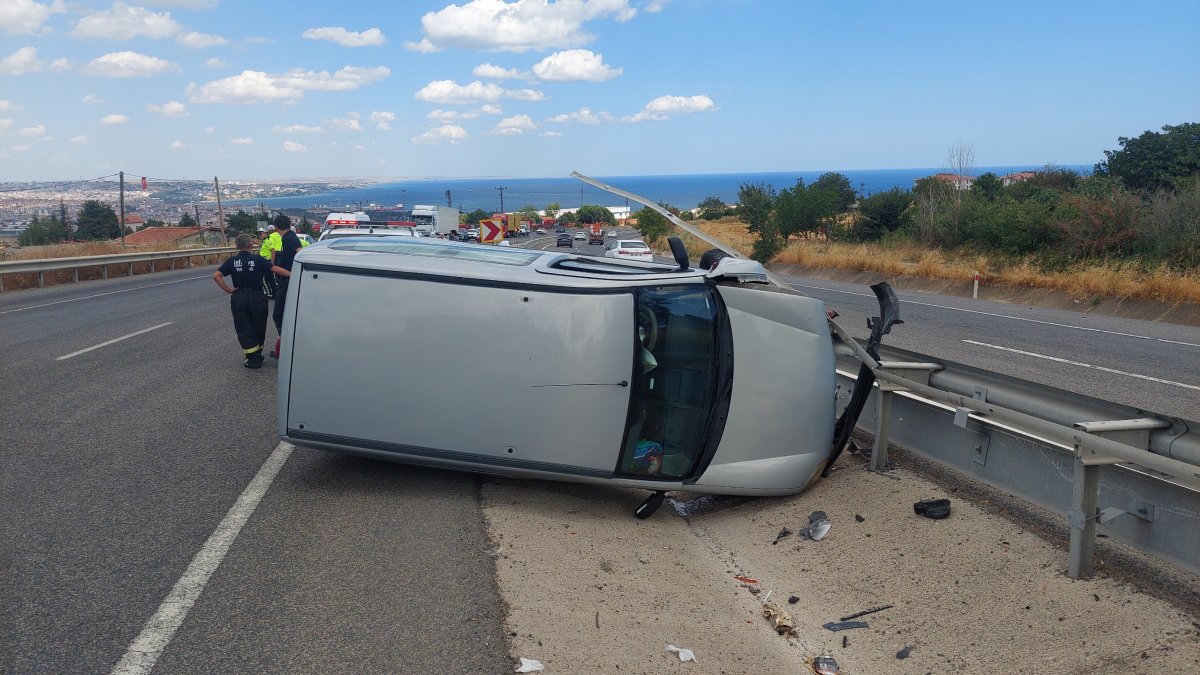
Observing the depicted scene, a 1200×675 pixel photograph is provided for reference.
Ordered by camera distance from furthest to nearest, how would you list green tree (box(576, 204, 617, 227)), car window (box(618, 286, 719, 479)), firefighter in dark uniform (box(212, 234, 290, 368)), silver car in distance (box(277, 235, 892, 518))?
green tree (box(576, 204, 617, 227)) → firefighter in dark uniform (box(212, 234, 290, 368)) → car window (box(618, 286, 719, 479)) → silver car in distance (box(277, 235, 892, 518))

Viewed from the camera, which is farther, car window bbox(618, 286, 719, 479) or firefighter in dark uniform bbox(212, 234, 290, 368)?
firefighter in dark uniform bbox(212, 234, 290, 368)

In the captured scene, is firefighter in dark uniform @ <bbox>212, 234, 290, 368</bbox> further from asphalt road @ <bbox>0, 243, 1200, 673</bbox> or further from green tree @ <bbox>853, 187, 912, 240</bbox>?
green tree @ <bbox>853, 187, 912, 240</bbox>

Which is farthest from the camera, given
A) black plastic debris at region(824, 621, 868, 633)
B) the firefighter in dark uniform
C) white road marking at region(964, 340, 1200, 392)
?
the firefighter in dark uniform

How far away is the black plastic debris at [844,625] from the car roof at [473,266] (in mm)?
2395

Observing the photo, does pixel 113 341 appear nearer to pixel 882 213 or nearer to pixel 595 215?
pixel 882 213

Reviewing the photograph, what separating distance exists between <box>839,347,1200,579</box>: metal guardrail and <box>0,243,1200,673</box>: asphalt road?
2.89m

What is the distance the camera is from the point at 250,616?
4.41m

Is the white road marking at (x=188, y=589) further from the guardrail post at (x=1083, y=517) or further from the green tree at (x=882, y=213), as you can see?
the green tree at (x=882, y=213)

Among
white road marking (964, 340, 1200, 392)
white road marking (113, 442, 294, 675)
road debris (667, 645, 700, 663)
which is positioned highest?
white road marking (113, 442, 294, 675)

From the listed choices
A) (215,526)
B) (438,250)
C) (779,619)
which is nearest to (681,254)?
(438,250)

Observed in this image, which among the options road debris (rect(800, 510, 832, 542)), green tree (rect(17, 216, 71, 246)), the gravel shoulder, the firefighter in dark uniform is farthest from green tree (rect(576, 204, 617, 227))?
road debris (rect(800, 510, 832, 542))

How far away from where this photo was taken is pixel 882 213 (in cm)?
4528

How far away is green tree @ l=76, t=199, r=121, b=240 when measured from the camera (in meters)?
71.2

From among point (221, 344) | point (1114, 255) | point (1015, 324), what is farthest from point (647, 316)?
point (1114, 255)
